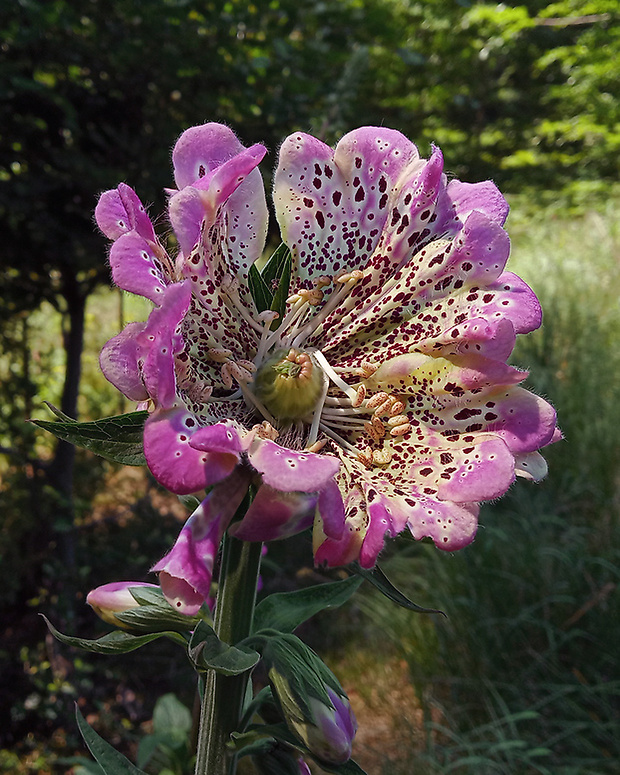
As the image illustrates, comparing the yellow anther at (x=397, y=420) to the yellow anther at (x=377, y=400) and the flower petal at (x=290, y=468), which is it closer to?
the yellow anther at (x=377, y=400)

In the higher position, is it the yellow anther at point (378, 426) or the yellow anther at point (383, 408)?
the yellow anther at point (383, 408)

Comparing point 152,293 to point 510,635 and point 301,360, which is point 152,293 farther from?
point 510,635

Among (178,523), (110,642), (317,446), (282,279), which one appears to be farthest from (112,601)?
(178,523)

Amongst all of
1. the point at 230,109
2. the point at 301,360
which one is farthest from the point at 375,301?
the point at 230,109

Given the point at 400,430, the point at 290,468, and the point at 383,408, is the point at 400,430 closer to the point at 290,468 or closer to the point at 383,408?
the point at 383,408

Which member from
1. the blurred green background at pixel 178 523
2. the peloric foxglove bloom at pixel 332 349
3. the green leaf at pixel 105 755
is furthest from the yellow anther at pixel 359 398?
the blurred green background at pixel 178 523

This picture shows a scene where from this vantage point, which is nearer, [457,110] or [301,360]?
[301,360]
